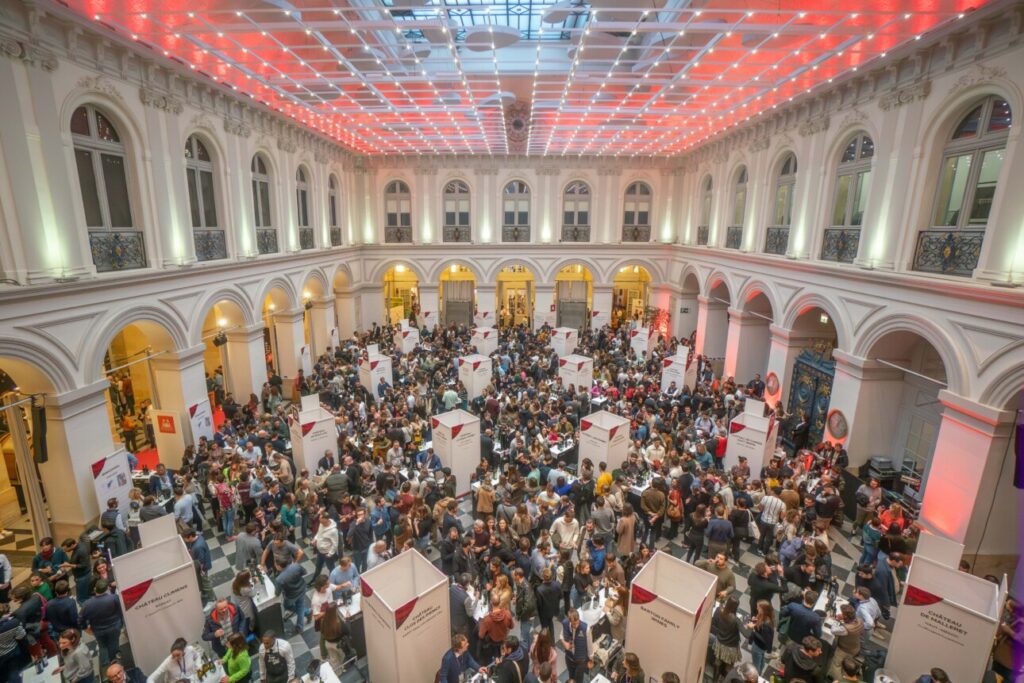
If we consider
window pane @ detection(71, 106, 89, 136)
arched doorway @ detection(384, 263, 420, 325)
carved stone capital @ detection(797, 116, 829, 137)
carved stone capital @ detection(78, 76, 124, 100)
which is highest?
carved stone capital @ detection(797, 116, 829, 137)

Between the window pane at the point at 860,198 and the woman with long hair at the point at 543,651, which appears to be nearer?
the woman with long hair at the point at 543,651

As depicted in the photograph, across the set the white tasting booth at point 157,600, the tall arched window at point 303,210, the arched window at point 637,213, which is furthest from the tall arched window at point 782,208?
the white tasting booth at point 157,600

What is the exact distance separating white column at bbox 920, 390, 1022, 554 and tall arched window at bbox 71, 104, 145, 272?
15.0m

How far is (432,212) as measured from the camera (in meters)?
22.5

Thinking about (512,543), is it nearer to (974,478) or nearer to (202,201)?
(974,478)

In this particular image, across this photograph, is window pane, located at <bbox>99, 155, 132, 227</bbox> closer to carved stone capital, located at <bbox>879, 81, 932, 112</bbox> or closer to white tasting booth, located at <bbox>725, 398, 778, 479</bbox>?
white tasting booth, located at <bbox>725, 398, 778, 479</bbox>

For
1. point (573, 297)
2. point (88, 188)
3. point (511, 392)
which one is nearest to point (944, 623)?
point (511, 392)

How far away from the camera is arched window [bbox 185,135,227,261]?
39.3 feet

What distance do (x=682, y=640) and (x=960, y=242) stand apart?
8146mm

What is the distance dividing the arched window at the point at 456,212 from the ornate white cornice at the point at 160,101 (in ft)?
40.2

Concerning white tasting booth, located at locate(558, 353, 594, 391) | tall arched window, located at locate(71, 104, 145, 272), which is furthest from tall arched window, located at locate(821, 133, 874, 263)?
tall arched window, located at locate(71, 104, 145, 272)

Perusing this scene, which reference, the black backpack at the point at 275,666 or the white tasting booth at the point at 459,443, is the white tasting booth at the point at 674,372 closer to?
the white tasting booth at the point at 459,443

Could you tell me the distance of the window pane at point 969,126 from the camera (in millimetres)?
8844

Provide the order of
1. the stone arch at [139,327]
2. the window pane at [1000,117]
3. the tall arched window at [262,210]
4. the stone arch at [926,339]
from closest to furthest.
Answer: the window pane at [1000,117], the stone arch at [926,339], the stone arch at [139,327], the tall arched window at [262,210]
